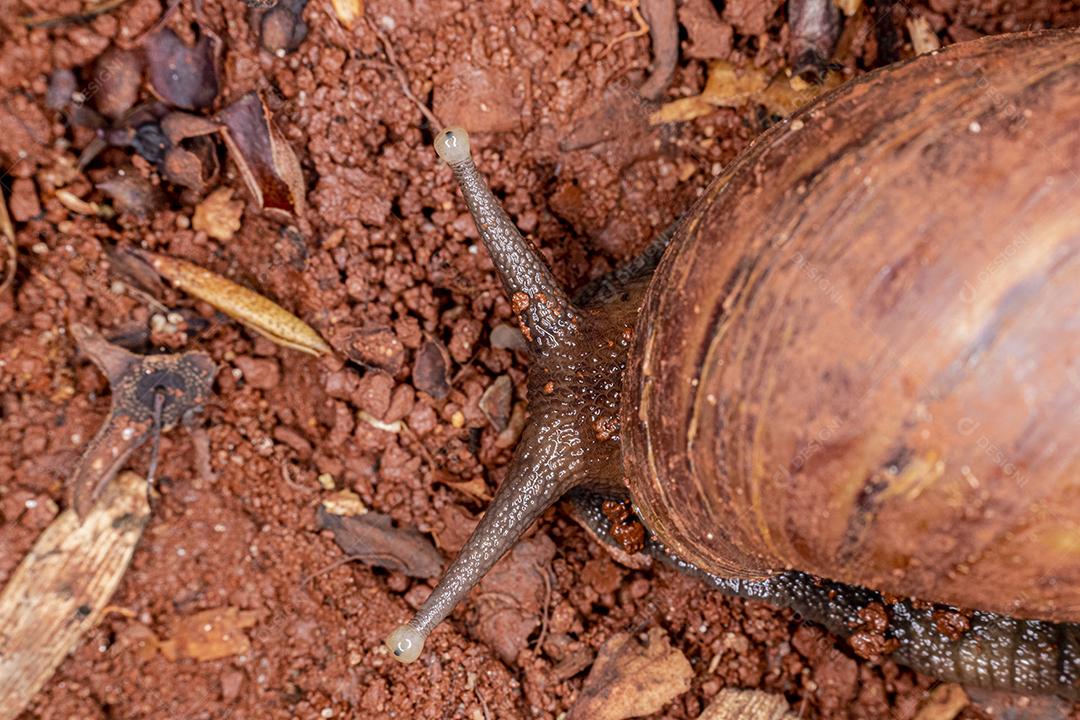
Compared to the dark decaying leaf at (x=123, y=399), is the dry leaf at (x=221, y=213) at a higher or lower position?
higher

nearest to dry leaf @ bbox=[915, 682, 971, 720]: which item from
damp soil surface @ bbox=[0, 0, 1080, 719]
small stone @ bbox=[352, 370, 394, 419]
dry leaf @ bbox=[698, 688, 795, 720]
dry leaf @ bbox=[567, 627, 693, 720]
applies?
damp soil surface @ bbox=[0, 0, 1080, 719]

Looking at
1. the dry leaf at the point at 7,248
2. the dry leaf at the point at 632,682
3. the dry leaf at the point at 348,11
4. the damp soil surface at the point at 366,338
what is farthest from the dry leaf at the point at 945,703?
the dry leaf at the point at 7,248

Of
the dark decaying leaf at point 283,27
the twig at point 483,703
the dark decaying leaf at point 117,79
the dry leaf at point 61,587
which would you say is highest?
the dark decaying leaf at point 283,27

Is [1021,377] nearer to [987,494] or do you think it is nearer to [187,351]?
[987,494]

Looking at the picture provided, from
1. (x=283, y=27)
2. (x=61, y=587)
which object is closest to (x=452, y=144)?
(x=283, y=27)

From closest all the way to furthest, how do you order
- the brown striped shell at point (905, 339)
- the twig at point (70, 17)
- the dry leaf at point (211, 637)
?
the brown striped shell at point (905, 339) < the twig at point (70, 17) < the dry leaf at point (211, 637)

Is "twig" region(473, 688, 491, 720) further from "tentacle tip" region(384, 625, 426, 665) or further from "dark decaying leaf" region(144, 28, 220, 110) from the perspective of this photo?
"dark decaying leaf" region(144, 28, 220, 110)

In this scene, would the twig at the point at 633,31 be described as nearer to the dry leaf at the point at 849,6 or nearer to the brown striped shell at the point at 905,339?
the dry leaf at the point at 849,6
